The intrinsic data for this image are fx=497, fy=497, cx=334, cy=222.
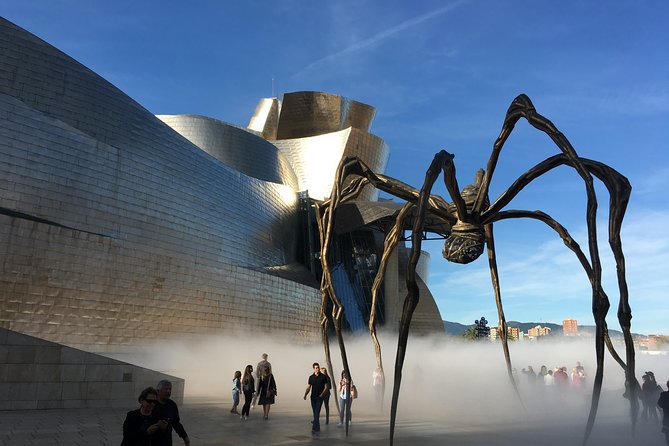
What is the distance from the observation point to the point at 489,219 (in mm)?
7355

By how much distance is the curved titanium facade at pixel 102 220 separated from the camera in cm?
1761

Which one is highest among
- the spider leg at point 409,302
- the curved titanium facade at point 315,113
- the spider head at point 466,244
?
the curved titanium facade at point 315,113

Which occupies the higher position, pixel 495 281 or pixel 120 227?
pixel 120 227

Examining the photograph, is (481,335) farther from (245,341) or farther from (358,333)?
(245,341)

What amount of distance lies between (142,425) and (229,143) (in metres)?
34.3

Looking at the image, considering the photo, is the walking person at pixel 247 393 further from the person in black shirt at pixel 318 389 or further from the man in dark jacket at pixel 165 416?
the man in dark jacket at pixel 165 416

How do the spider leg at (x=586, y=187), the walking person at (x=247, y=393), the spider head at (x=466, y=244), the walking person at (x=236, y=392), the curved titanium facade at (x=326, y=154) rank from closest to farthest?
the spider leg at (x=586, y=187), the spider head at (x=466, y=244), the walking person at (x=247, y=393), the walking person at (x=236, y=392), the curved titanium facade at (x=326, y=154)

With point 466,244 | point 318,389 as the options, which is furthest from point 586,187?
point 318,389

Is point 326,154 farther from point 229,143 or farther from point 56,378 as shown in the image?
point 56,378

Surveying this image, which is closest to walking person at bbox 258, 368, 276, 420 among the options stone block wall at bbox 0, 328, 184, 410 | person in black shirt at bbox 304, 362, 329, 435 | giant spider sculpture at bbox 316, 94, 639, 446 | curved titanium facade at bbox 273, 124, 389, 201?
person in black shirt at bbox 304, 362, 329, 435

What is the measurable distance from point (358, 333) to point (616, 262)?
30.6 meters

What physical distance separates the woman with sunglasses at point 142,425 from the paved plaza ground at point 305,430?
3.73 meters

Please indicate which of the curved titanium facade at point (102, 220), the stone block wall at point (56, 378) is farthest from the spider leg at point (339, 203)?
the curved titanium facade at point (102, 220)

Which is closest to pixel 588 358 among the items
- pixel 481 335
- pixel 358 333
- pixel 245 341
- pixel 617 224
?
pixel 358 333
